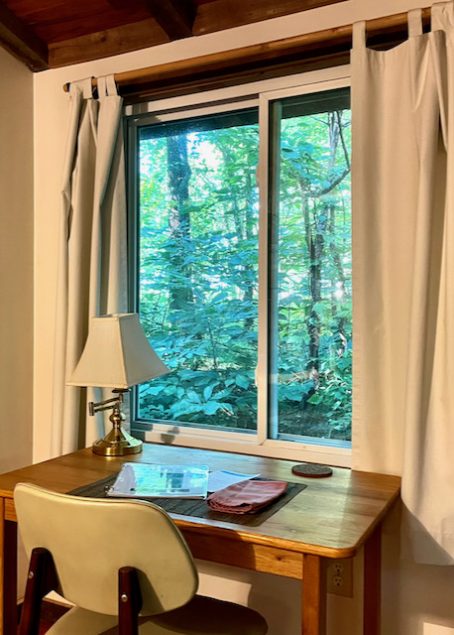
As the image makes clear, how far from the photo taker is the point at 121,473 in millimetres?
1662

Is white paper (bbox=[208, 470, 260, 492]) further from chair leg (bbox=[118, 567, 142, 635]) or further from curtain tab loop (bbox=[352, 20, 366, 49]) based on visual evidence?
curtain tab loop (bbox=[352, 20, 366, 49])

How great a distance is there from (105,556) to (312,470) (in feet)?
2.42

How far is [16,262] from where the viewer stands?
2350mm

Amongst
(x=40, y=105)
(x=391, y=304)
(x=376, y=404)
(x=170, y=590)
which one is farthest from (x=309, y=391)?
(x=40, y=105)

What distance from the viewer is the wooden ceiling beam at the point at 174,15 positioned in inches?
76.3

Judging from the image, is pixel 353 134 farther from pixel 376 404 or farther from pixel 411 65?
pixel 376 404

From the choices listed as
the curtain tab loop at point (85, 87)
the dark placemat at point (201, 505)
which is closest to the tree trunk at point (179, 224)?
the curtain tab loop at point (85, 87)

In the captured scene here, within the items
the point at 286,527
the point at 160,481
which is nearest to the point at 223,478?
the point at 160,481

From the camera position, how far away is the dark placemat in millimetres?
1347

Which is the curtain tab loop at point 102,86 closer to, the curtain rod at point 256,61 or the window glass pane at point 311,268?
the curtain rod at point 256,61

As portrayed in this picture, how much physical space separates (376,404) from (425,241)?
486mm

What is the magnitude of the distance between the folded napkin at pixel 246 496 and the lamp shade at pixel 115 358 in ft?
1.57

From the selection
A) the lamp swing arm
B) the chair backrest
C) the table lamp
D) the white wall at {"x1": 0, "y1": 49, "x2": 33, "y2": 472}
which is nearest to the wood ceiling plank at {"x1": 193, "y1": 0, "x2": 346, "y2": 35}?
the white wall at {"x1": 0, "y1": 49, "x2": 33, "y2": 472}

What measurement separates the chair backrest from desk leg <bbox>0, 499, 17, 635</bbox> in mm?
474
